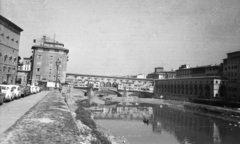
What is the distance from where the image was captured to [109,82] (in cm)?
8369

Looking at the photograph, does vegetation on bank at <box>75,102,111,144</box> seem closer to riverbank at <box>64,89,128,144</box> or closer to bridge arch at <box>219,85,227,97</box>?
riverbank at <box>64,89,128,144</box>

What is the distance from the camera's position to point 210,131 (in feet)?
89.6

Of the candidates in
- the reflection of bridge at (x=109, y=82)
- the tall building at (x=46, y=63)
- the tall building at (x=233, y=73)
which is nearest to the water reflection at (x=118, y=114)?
the tall building at (x=46, y=63)

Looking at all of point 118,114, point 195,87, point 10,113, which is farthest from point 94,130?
point 195,87

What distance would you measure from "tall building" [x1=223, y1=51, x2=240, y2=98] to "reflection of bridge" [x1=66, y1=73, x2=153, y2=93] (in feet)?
126

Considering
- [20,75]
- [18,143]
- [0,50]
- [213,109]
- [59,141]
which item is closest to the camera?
[18,143]

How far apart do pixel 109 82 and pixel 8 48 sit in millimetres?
47895

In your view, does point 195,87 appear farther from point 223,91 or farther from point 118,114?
point 118,114

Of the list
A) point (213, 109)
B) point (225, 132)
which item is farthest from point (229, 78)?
point (225, 132)

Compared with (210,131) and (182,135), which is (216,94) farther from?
(182,135)

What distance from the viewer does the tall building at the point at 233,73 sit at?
54.7 metres

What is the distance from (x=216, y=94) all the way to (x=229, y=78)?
23.3ft

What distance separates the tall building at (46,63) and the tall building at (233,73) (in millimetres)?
55959

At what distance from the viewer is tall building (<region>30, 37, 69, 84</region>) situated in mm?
64750
